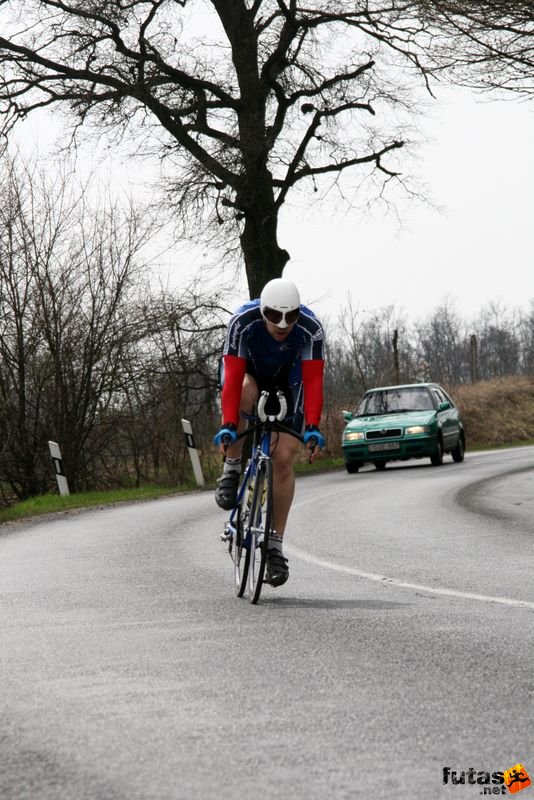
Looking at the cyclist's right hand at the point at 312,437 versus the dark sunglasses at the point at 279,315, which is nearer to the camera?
the dark sunglasses at the point at 279,315

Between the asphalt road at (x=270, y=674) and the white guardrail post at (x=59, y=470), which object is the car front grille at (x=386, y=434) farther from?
the asphalt road at (x=270, y=674)

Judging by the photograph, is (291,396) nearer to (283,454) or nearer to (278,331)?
(283,454)

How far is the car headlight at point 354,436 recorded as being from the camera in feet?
76.6

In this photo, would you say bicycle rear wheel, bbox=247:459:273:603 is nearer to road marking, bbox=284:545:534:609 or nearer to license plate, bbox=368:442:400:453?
road marking, bbox=284:545:534:609

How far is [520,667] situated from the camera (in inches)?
189

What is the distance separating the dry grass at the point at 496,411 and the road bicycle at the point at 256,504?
3748 centimetres

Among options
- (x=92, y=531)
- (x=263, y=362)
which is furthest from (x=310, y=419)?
(x=92, y=531)

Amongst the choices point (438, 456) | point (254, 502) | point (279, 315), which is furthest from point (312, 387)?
point (438, 456)

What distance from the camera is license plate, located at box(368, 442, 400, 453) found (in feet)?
75.4

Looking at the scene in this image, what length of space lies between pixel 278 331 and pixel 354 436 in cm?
1661

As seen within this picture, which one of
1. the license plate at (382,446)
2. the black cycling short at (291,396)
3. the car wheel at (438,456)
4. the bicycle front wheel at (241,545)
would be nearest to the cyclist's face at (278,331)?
the black cycling short at (291,396)

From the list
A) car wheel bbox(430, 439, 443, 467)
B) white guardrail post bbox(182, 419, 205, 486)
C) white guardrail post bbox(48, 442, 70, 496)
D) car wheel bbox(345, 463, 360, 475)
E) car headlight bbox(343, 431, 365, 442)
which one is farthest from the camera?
car wheel bbox(345, 463, 360, 475)

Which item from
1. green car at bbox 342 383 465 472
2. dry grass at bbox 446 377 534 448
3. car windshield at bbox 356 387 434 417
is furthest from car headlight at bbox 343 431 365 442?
dry grass at bbox 446 377 534 448

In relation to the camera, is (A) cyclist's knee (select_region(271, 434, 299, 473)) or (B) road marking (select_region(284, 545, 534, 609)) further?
(A) cyclist's knee (select_region(271, 434, 299, 473))
